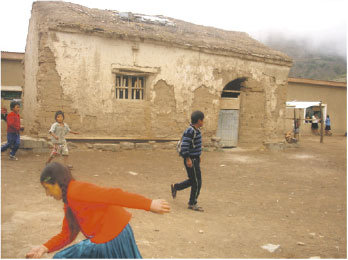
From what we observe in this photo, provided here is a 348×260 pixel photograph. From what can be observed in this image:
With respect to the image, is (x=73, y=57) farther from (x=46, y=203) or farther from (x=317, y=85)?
(x=317, y=85)

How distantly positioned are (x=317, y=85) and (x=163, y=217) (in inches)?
743

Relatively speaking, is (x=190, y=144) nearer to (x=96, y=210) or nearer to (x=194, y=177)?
(x=194, y=177)

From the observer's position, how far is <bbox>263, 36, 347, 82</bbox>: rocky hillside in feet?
132

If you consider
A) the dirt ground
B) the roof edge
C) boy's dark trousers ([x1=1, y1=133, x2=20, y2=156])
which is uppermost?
the roof edge

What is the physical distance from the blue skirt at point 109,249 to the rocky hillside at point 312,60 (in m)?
38.2

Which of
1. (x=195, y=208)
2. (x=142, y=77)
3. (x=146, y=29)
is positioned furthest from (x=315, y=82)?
(x=195, y=208)

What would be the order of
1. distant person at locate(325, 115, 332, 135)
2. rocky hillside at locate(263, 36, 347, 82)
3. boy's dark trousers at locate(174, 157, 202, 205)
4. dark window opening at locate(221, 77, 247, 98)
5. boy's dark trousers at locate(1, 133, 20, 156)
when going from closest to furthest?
1. boy's dark trousers at locate(174, 157, 202, 205)
2. boy's dark trousers at locate(1, 133, 20, 156)
3. dark window opening at locate(221, 77, 247, 98)
4. distant person at locate(325, 115, 332, 135)
5. rocky hillside at locate(263, 36, 347, 82)

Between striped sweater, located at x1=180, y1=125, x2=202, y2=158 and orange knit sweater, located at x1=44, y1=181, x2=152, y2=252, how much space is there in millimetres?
2606

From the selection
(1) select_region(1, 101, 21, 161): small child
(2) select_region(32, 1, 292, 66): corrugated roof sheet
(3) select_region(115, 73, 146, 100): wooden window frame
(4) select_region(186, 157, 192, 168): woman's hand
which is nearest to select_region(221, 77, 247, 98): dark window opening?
(2) select_region(32, 1, 292, 66): corrugated roof sheet

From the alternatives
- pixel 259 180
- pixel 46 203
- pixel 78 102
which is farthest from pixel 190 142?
pixel 78 102

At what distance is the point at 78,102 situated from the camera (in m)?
8.77

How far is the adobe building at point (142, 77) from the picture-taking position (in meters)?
8.57

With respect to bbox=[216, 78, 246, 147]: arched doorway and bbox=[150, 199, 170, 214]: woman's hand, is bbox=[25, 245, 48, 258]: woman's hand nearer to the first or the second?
bbox=[150, 199, 170, 214]: woman's hand

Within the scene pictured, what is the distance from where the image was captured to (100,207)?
196cm
